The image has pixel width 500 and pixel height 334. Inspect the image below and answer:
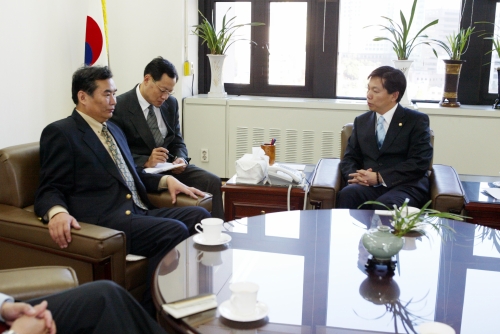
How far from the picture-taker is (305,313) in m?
1.58

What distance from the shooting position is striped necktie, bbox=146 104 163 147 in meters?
3.29

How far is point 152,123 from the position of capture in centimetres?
330

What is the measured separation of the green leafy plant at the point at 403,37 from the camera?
4238mm

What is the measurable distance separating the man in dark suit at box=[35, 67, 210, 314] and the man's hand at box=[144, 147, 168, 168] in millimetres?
513

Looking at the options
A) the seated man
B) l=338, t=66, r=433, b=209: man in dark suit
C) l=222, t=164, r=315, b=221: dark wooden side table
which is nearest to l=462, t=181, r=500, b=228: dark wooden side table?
l=338, t=66, r=433, b=209: man in dark suit

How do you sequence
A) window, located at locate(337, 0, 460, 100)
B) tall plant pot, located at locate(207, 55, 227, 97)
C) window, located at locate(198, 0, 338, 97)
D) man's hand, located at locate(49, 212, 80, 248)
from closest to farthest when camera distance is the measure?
man's hand, located at locate(49, 212, 80, 248)
window, located at locate(337, 0, 460, 100)
tall plant pot, located at locate(207, 55, 227, 97)
window, located at locate(198, 0, 338, 97)

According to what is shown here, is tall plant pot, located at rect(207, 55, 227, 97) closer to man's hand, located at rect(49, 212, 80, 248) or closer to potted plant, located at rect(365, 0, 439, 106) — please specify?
potted plant, located at rect(365, 0, 439, 106)

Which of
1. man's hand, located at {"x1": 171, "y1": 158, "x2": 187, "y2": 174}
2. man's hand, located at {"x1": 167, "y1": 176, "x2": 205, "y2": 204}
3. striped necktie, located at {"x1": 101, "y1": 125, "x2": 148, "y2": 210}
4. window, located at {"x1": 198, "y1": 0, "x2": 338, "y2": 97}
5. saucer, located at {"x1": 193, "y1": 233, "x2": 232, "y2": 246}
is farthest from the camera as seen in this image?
window, located at {"x1": 198, "y1": 0, "x2": 338, "y2": 97}

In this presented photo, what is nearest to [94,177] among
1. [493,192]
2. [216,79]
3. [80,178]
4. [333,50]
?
[80,178]

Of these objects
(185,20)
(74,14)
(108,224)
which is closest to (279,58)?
(185,20)

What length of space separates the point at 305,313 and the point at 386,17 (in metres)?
3.53

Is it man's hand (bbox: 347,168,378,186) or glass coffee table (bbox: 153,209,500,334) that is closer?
glass coffee table (bbox: 153,209,500,334)

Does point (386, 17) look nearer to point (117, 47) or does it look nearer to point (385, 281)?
point (117, 47)

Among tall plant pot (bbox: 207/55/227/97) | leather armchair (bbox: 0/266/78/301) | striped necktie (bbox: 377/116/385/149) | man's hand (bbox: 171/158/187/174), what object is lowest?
leather armchair (bbox: 0/266/78/301)
